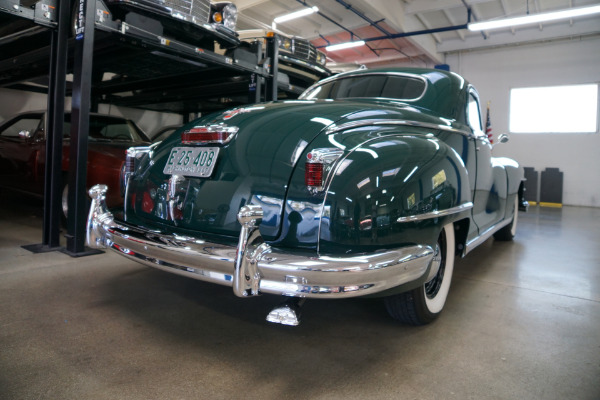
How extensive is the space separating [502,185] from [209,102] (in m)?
6.13

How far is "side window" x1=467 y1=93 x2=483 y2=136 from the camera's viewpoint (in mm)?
2953

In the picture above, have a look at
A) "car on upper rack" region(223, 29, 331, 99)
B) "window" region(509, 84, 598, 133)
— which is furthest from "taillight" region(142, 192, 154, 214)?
"window" region(509, 84, 598, 133)

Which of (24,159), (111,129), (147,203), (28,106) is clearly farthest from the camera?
(28,106)

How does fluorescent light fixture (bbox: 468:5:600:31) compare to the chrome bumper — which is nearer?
the chrome bumper

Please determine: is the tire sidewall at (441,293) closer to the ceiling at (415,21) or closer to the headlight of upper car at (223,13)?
the headlight of upper car at (223,13)

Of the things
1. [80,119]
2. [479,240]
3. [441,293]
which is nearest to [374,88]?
[479,240]

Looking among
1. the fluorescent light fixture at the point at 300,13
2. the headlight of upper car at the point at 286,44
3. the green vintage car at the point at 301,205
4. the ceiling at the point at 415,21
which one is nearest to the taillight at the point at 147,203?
the green vintage car at the point at 301,205

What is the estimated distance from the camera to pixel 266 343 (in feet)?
6.27

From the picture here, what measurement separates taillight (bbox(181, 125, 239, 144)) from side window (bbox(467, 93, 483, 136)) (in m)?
1.87

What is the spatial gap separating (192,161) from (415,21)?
1153cm

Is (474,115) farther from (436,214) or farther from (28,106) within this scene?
(28,106)

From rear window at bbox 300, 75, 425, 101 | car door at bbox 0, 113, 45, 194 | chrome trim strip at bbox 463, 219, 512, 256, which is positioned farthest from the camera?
car door at bbox 0, 113, 45, 194

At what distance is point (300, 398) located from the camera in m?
1.48

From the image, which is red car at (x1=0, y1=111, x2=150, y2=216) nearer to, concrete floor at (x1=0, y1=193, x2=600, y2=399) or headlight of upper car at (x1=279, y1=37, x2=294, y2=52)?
concrete floor at (x1=0, y1=193, x2=600, y2=399)
